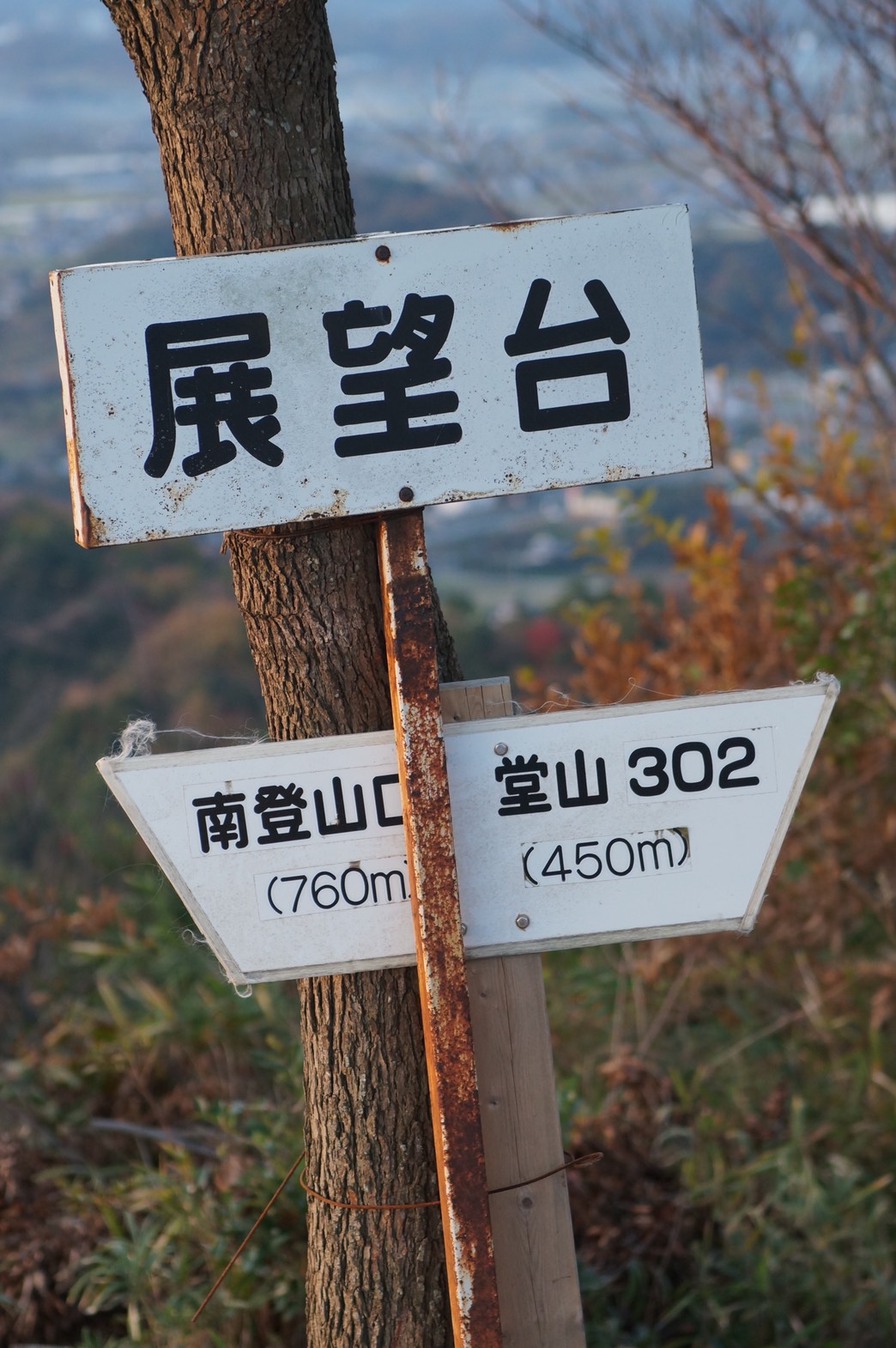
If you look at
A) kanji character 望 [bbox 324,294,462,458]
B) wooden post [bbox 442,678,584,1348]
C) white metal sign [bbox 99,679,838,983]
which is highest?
kanji character 望 [bbox 324,294,462,458]

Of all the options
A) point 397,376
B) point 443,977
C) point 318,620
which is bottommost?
point 443,977

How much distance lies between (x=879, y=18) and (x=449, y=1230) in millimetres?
3265

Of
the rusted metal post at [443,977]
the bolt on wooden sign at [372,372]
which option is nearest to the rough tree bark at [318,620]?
the bolt on wooden sign at [372,372]

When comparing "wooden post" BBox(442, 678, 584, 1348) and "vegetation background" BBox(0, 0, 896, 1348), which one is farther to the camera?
"vegetation background" BBox(0, 0, 896, 1348)

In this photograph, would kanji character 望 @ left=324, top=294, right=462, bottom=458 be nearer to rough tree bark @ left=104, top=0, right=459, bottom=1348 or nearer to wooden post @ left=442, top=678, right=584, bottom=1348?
rough tree bark @ left=104, top=0, right=459, bottom=1348

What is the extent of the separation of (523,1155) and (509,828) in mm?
489

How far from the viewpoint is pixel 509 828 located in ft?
4.92

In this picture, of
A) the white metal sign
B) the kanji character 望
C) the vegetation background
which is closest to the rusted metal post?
the white metal sign

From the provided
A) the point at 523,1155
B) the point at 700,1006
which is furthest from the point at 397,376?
the point at 700,1006

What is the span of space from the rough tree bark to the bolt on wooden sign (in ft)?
0.48

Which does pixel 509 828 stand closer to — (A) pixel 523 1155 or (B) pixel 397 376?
(A) pixel 523 1155

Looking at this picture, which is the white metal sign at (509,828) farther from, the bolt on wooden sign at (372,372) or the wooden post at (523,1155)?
the bolt on wooden sign at (372,372)

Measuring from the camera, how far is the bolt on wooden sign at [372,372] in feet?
4.67

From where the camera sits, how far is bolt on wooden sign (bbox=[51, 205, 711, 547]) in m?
1.42
